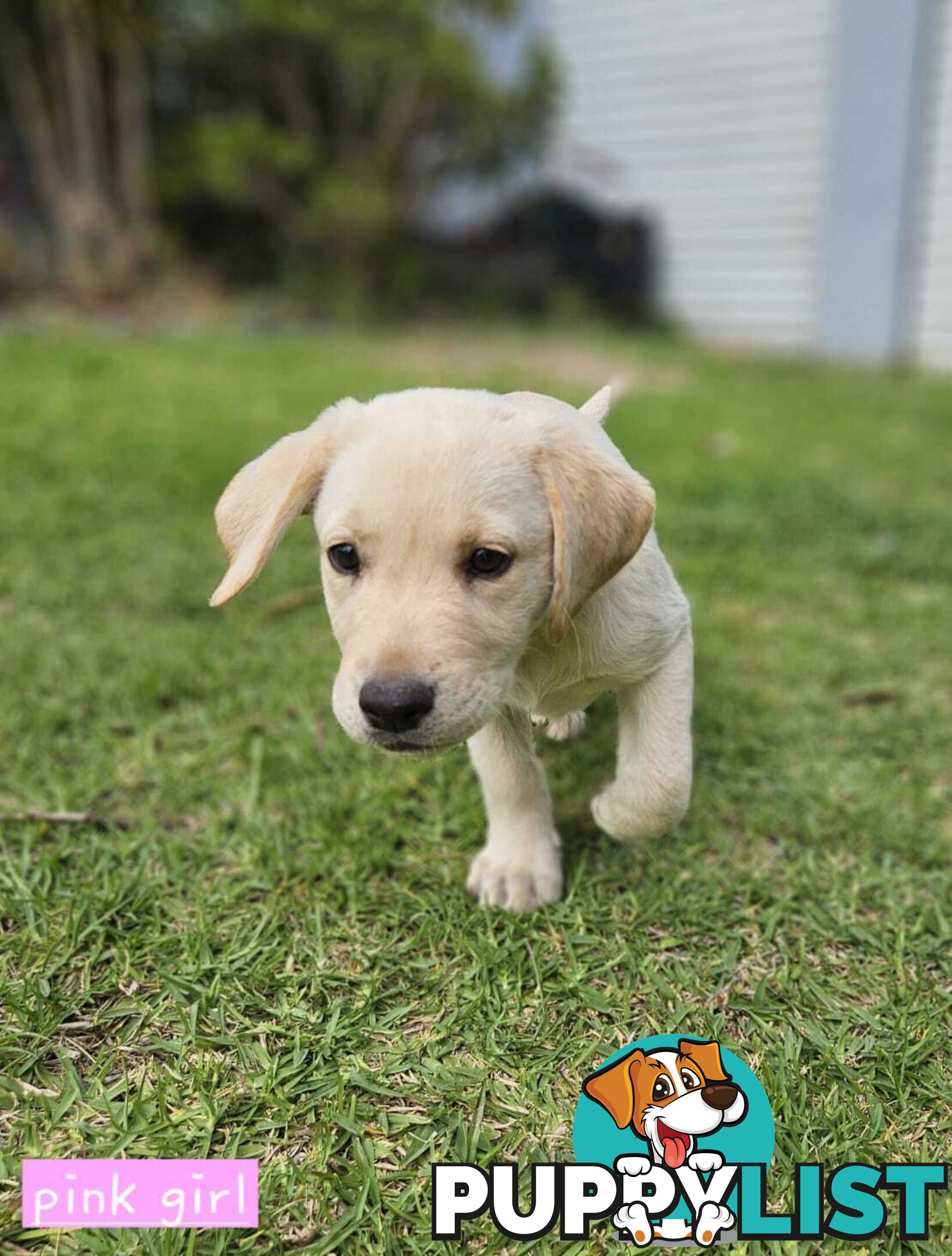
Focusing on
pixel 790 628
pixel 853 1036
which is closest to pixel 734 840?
pixel 853 1036

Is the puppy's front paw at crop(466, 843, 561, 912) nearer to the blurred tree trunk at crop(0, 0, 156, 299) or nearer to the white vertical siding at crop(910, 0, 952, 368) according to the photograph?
the blurred tree trunk at crop(0, 0, 156, 299)

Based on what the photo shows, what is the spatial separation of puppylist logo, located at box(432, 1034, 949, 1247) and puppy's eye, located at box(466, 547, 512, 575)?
3.10 feet

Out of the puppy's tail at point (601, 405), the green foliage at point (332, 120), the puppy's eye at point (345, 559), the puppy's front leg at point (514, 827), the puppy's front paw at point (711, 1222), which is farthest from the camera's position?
the green foliage at point (332, 120)

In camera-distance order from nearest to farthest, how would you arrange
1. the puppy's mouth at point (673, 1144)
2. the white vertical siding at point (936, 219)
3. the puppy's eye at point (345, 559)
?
the puppy's mouth at point (673, 1144)
the puppy's eye at point (345, 559)
the white vertical siding at point (936, 219)

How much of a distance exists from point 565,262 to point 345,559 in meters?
12.8

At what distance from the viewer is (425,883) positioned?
2.48 metres

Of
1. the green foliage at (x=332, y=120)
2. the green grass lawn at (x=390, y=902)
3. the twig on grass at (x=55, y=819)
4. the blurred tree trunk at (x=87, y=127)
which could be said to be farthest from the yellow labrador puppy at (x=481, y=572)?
the green foliage at (x=332, y=120)

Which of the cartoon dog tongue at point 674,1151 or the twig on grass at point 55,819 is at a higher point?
the cartoon dog tongue at point 674,1151

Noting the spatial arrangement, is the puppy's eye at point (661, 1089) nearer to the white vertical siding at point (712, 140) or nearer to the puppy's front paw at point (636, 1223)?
the puppy's front paw at point (636, 1223)

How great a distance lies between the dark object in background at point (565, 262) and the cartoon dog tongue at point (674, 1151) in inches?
509

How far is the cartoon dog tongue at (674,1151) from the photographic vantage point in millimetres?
1722

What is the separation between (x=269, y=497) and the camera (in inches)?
83.7

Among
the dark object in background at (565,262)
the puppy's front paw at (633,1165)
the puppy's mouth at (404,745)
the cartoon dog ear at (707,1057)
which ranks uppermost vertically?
the puppy's mouth at (404,745)

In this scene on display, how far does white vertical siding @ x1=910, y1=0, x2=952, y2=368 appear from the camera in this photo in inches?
420
